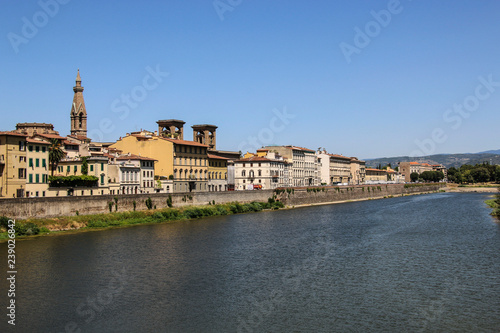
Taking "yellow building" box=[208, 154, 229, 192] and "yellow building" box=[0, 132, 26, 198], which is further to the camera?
"yellow building" box=[208, 154, 229, 192]

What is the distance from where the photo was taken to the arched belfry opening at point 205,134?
413 ft

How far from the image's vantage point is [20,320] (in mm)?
25750

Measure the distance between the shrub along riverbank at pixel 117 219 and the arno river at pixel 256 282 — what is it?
11.1 ft

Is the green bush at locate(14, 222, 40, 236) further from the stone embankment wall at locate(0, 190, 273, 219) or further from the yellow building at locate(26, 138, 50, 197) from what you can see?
the yellow building at locate(26, 138, 50, 197)

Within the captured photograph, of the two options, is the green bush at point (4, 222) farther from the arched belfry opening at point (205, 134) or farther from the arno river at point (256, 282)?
the arched belfry opening at point (205, 134)

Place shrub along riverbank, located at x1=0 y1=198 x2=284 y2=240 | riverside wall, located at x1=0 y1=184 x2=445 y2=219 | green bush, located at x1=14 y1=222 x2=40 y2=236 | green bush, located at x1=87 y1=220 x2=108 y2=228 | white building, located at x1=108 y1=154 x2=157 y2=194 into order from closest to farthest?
green bush, located at x1=14 y1=222 x2=40 y2=236, shrub along riverbank, located at x1=0 y1=198 x2=284 y2=240, riverside wall, located at x1=0 y1=184 x2=445 y2=219, green bush, located at x1=87 y1=220 x2=108 y2=228, white building, located at x1=108 y1=154 x2=157 y2=194

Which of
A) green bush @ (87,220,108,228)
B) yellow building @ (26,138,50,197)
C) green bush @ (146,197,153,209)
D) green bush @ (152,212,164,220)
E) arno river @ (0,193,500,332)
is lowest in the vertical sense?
arno river @ (0,193,500,332)

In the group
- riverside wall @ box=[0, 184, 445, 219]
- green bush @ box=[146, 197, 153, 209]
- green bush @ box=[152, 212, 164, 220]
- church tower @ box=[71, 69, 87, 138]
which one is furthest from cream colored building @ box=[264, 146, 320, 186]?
green bush @ box=[152, 212, 164, 220]

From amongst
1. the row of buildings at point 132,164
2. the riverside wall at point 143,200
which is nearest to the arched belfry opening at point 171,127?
the row of buildings at point 132,164

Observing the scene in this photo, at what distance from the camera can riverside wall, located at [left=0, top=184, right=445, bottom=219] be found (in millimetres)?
53844

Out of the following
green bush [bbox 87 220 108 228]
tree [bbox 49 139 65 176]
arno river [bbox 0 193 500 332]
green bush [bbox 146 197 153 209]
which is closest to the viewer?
arno river [bbox 0 193 500 332]

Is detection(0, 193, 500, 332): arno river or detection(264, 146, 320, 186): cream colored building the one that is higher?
detection(264, 146, 320, 186): cream colored building

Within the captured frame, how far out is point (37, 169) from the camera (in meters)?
61.9

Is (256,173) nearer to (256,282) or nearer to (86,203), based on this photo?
(86,203)
